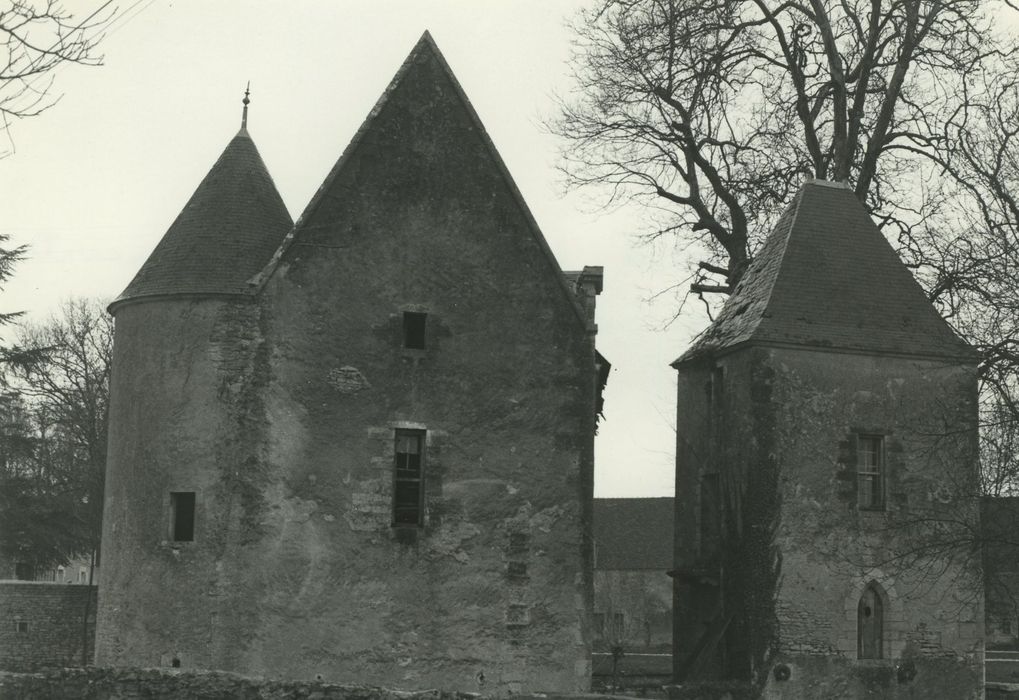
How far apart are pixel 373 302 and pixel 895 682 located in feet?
36.3

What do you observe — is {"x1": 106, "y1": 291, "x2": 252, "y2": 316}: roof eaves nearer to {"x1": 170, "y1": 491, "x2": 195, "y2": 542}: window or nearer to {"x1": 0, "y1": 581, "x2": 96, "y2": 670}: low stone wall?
{"x1": 170, "y1": 491, "x2": 195, "y2": 542}: window

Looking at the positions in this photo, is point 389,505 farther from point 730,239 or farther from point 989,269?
point 730,239

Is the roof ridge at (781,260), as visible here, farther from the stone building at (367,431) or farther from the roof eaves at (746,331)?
the stone building at (367,431)

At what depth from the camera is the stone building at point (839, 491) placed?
924 inches

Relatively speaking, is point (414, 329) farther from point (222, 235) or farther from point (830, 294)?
point (830, 294)

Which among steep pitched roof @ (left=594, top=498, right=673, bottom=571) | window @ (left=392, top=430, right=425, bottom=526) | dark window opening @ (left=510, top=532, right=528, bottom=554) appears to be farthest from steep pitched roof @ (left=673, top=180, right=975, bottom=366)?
steep pitched roof @ (left=594, top=498, right=673, bottom=571)

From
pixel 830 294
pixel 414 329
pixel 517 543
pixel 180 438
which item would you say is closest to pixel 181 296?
pixel 180 438

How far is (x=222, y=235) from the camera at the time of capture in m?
22.7

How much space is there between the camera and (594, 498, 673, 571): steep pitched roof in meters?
57.9

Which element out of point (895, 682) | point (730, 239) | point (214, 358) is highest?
point (730, 239)

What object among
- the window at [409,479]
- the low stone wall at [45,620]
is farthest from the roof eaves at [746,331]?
the low stone wall at [45,620]

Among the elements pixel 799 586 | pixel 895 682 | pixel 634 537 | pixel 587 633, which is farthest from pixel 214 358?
pixel 634 537

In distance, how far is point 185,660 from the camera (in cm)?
2070

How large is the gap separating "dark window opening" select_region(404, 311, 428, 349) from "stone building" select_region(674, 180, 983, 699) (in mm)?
5890
